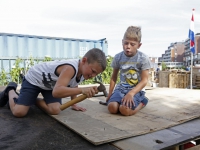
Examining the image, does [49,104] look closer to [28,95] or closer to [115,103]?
[28,95]

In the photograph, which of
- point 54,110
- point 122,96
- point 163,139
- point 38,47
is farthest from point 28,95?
point 38,47

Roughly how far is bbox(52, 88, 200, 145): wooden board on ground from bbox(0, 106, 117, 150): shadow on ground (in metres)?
0.05

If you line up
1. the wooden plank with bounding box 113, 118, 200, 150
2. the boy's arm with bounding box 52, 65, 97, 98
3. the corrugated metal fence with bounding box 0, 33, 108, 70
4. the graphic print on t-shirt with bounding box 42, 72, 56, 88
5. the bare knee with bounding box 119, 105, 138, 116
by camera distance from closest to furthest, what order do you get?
1. the wooden plank with bounding box 113, 118, 200, 150
2. the boy's arm with bounding box 52, 65, 97, 98
3. the bare knee with bounding box 119, 105, 138, 116
4. the graphic print on t-shirt with bounding box 42, 72, 56, 88
5. the corrugated metal fence with bounding box 0, 33, 108, 70

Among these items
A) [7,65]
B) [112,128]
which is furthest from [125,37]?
[7,65]

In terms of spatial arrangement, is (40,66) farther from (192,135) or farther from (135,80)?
(192,135)

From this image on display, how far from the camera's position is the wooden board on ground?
1.29 m

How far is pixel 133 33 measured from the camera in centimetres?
209

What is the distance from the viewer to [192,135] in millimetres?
1213

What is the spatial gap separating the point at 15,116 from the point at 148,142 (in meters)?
1.24

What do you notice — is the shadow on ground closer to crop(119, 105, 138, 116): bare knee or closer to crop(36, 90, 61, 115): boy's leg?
crop(36, 90, 61, 115): boy's leg

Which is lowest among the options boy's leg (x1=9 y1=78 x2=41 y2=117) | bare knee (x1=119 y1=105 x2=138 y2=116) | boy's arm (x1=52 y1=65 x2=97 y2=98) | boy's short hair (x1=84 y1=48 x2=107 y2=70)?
bare knee (x1=119 y1=105 x2=138 y2=116)

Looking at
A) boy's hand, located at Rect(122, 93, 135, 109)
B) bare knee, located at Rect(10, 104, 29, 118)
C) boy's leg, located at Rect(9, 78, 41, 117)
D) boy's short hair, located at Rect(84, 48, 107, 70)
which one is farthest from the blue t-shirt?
bare knee, located at Rect(10, 104, 29, 118)

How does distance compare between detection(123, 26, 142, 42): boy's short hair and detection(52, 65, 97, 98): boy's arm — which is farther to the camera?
detection(123, 26, 142, 42): boy's short hair

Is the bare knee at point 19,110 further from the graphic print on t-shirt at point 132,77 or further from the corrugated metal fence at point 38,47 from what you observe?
the corrugated metal fence at point 38,47
